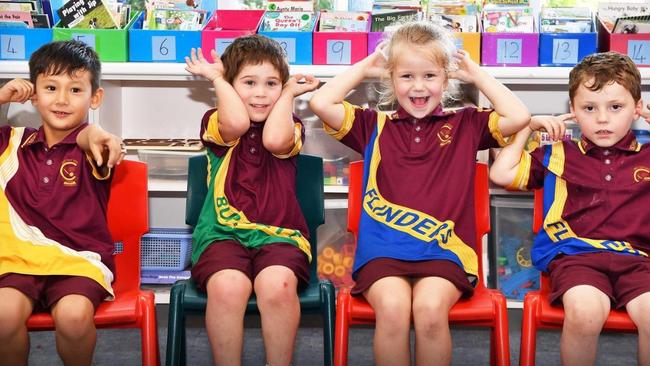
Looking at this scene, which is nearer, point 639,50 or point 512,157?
point 512,157

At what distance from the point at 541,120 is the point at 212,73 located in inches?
33.2

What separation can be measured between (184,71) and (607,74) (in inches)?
47.7

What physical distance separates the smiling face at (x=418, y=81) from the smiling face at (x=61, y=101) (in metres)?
0.78

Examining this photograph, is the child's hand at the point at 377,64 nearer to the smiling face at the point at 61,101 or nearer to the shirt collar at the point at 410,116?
the shirt collar at the point at 410,116

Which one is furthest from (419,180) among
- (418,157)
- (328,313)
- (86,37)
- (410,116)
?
(86,37)

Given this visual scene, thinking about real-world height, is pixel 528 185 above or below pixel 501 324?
above

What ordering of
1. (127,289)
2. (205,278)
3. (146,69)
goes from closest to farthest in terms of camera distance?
(205,278), (127,289), (146,69)

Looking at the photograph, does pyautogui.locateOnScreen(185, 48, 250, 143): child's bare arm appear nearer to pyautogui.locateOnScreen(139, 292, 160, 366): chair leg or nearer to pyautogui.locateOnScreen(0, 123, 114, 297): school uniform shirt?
pyautogui.locateOnScreen(0, 123, 114, 297): school uniform shirt

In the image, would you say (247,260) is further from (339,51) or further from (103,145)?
(339,51)

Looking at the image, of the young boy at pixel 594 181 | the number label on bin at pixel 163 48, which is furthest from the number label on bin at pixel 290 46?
the young boy at pixel 594 181

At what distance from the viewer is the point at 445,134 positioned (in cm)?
227

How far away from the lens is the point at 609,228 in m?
2.15

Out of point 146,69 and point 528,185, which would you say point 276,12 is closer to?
point 146,69

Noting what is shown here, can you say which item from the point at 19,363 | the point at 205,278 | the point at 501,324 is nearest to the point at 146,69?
the point at 205,278
